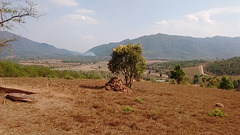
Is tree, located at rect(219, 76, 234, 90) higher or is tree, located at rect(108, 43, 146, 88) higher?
tree, located at rect(108, 43, 146, 88)

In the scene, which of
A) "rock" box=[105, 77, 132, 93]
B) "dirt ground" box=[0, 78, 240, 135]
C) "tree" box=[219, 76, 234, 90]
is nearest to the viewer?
"dirt ground" box=[0, 78, 240, 135]

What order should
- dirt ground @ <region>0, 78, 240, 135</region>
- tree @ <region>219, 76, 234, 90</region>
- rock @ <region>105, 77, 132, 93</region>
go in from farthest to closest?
tree @ <region>219, 76, 234, 90</region> < rock @ <region>105, 77, 132, 93</region> < dirt ground @ <region>0, 78, 240, 135</region>

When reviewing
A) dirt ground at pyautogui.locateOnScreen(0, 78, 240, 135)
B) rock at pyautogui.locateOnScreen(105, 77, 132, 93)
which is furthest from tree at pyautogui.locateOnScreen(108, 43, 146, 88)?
dirt ground at pyautogui.locateOnScreen(0, 78, 240, 135)

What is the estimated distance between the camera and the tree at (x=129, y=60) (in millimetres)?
25783

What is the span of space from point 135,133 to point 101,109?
17.1 ft

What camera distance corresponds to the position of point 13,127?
32.8ft

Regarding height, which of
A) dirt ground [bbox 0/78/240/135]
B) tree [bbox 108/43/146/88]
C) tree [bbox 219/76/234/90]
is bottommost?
tree [bbox 219/76/234/90]

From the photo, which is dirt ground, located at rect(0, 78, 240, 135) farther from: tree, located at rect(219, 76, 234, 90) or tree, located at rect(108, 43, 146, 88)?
tree, located at rect(219, 76, 234, 90)

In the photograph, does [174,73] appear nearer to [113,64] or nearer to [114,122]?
[113,64]

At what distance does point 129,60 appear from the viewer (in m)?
26.0

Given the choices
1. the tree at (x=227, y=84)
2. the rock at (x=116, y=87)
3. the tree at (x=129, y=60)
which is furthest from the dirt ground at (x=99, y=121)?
the tree at (x=227, y=84)

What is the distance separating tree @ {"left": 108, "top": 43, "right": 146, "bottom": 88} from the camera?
84.6 feet

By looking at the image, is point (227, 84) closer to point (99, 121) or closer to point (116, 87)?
point (116, 87)

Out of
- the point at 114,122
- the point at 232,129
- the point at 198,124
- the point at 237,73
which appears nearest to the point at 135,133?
the point at 114,122
